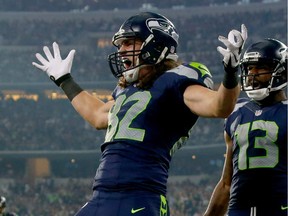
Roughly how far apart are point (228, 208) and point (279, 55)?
119 centimetres

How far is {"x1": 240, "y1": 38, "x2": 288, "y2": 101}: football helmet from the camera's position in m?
5.21

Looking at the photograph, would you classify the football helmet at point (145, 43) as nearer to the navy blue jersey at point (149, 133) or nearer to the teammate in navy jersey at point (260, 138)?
the navy blue jersey at point (149, 133)

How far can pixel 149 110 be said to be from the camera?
4.39 metres

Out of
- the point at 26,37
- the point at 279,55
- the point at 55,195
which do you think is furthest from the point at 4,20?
the point at 279,55

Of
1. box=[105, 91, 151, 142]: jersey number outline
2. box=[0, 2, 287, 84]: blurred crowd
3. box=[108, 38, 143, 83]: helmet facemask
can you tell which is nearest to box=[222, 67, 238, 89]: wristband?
box=[105, 91, 151, 142]: jersey number outline

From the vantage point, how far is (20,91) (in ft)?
122

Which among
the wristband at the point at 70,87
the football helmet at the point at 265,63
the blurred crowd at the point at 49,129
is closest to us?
the football helmet at the point at 265,63

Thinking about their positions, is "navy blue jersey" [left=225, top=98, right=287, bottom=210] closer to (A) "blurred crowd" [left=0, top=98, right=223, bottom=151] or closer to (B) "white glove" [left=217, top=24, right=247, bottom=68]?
(B) "white glove" [left=217, top=24, right=247, bottom=68]

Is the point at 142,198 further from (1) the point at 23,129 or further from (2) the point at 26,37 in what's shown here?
(2) the point at 26,37

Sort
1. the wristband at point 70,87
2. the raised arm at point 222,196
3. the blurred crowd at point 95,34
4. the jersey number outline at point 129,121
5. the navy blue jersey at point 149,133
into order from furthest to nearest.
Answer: the blurred crowd at point 95,34
the raised arm at point 222,196
the wristband at point 70,87
the jersey number outline at point 129,121
the navy blue jersey at point 149,133

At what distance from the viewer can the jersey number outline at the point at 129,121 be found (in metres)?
4.36

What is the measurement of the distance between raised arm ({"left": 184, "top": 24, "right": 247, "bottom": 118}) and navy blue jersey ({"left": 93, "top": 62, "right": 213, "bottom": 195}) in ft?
0.60

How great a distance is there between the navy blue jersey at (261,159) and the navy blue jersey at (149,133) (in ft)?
2.72

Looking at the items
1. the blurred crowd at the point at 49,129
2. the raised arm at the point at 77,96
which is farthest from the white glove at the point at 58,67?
the blurred crowd at the point at 49,129
